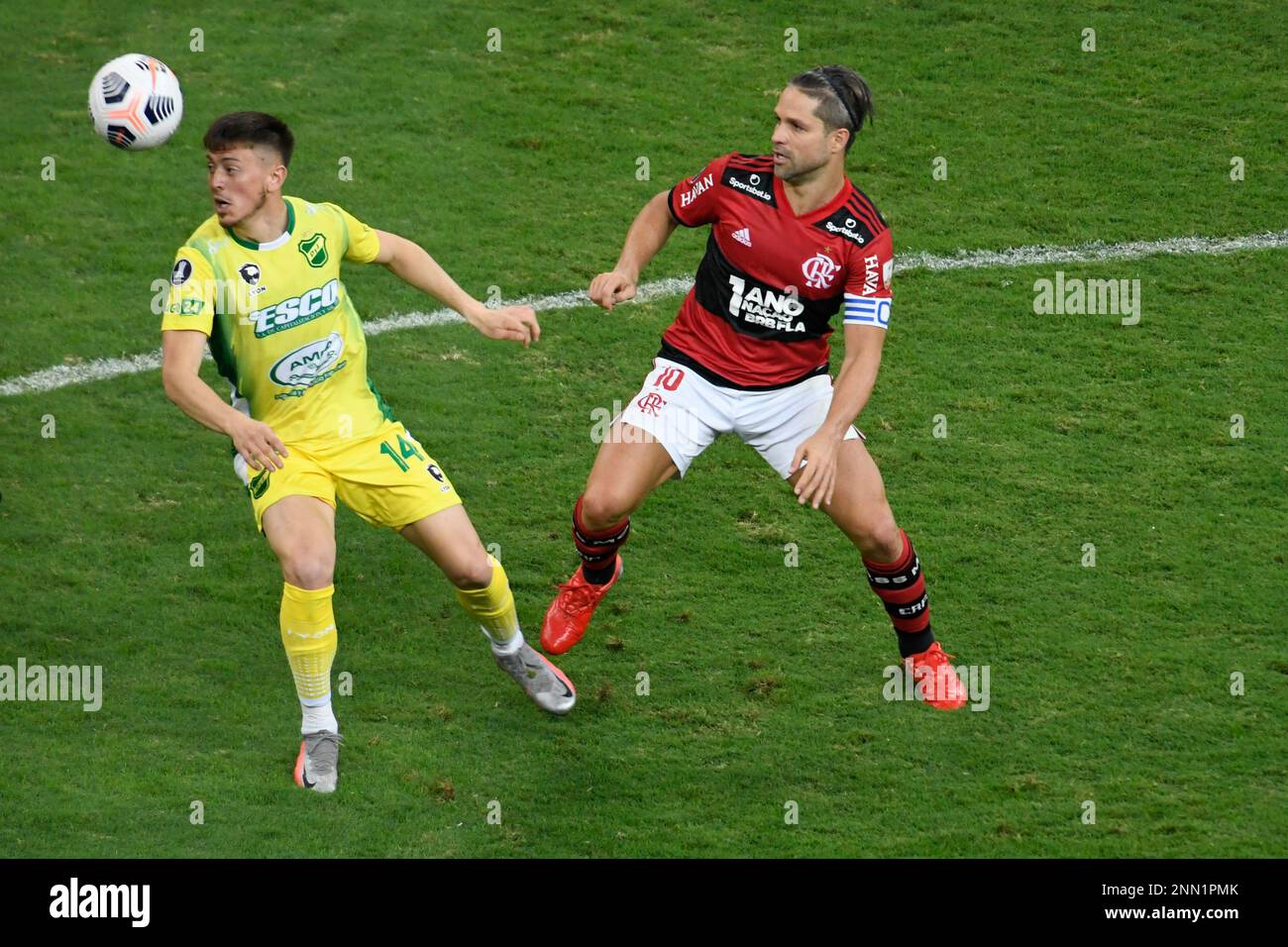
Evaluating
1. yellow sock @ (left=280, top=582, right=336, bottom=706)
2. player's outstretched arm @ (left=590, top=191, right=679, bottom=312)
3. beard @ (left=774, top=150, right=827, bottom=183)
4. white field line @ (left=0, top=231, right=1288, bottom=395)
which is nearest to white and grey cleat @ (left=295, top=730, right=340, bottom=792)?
yellow sock @ (left=280, top=582, right=336, bottom=706)

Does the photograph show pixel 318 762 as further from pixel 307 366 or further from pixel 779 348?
pixel 779 348

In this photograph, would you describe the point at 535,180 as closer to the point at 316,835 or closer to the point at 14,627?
the point at 14,627

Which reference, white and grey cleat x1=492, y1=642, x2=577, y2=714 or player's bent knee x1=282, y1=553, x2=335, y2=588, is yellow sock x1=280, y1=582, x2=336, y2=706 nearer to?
player's bent knee x1=282, y1=553, x2=335, y2=588

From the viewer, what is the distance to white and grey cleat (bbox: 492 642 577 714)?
7074 mm

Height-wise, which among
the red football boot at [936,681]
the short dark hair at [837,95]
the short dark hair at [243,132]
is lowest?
the red football boot at [936,681]

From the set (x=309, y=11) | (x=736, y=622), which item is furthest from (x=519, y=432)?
(x=309, y=11)

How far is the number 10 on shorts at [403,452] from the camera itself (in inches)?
266

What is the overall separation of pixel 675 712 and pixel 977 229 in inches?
179

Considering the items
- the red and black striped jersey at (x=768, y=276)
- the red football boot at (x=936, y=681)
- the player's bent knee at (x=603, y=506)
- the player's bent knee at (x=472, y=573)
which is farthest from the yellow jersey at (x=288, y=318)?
the red football boot at (x=936, y=681)

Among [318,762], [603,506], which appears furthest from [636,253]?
[318,762]

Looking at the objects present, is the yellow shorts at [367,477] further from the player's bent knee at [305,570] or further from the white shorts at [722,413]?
the white shorts at [722,413]

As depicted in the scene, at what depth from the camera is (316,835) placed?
6.30m

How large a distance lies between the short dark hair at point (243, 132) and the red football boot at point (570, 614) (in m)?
2.19

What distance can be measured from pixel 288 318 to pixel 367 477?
0.68 m
